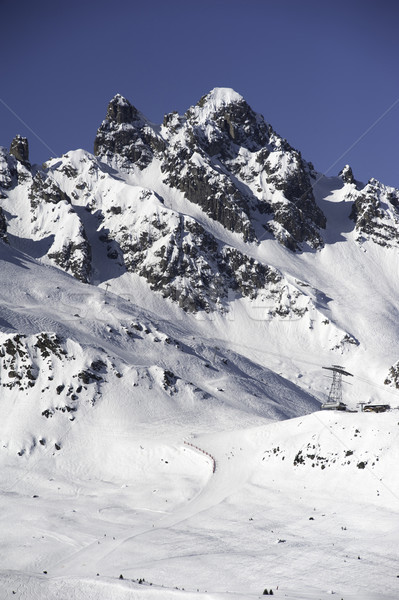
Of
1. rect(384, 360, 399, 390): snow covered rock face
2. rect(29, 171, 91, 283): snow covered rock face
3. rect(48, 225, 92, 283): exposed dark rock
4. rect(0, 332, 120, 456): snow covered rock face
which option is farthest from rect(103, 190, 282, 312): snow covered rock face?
rect(0, 332, 120, 456): snow covered rock face

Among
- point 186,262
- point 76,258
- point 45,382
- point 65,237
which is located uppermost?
point 186,262

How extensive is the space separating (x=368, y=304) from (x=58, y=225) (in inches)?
4074

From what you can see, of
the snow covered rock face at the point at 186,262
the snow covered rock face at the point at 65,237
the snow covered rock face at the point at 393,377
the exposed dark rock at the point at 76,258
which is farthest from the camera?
the snow covered rock face at the point at 186,262

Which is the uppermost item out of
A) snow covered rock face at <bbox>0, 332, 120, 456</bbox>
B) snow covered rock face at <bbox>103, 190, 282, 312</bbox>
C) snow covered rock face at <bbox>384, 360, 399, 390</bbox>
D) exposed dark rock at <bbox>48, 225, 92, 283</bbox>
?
snow covered rock face at <bbox>103, 190, 282, 312</bbox>

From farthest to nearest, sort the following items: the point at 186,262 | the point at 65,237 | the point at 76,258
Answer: the point at 65,237 → the point at 186,262 → the point at 76,258

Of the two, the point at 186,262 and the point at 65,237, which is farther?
the point at 65,237

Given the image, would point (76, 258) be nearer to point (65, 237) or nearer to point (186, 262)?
point (65, 237)

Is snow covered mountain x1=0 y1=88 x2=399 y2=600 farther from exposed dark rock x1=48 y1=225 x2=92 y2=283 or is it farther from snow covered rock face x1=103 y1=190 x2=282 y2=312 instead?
exposed dark rock x1=48 y1=225 x2=92 y2=283

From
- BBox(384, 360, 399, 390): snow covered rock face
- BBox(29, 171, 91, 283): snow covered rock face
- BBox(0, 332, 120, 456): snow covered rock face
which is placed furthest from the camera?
BBox(29, 171, 91, 283): snow covered rock face

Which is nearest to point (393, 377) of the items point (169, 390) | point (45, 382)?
point (169, 390)

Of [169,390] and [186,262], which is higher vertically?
[186,262]

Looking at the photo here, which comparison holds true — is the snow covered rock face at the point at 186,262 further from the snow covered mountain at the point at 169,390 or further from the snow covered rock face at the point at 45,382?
the snow covered rock face at the point at 45,382

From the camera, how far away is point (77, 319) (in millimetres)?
114750

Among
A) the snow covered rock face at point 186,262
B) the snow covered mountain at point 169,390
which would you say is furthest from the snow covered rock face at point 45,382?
the snow covered rock face at point 186,262
